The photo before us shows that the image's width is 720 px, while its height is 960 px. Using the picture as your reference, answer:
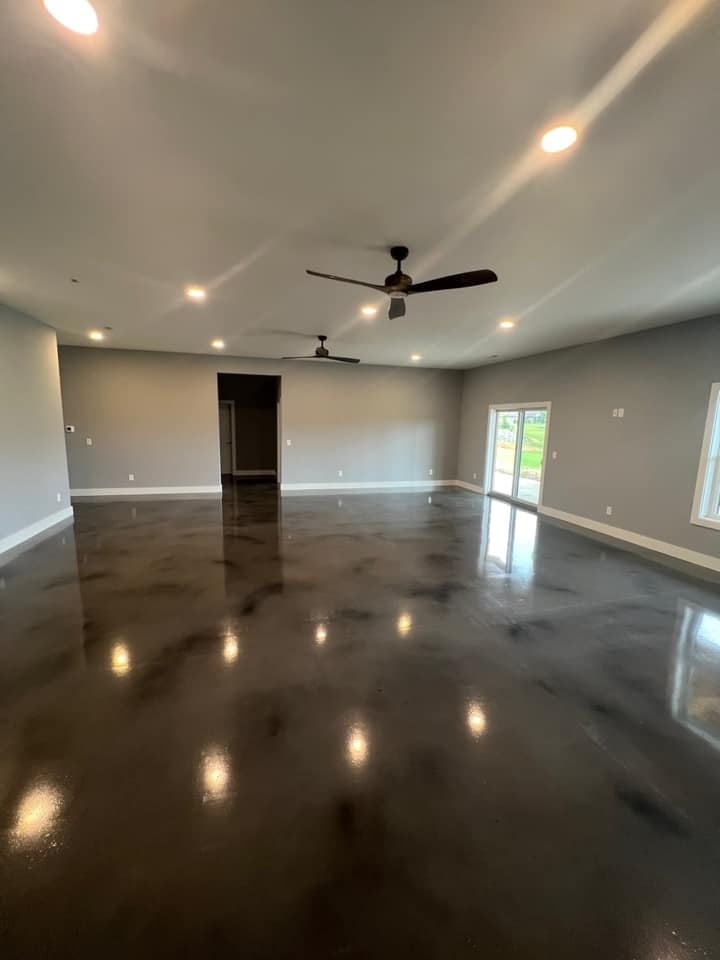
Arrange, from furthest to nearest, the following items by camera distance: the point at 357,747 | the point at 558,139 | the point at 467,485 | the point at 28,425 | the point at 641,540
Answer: the point at 467,485 → the point at 641,540 → the point at 28,425 → the point at 357,747 → the point at 558,139

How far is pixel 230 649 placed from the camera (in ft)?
9.45

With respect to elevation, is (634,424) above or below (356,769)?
above

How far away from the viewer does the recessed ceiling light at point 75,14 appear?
1293 mm

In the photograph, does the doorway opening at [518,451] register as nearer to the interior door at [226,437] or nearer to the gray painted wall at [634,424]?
the gray painted wall at [634,424]

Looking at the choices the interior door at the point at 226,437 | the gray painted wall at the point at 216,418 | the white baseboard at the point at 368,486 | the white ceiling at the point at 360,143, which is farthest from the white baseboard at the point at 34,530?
the interior door at the point at 226,437

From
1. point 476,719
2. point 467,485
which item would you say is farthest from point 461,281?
point 467,485

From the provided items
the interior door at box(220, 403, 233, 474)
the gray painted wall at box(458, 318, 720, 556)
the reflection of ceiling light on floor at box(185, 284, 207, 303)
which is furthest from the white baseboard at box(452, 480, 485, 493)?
the reflection of ceiling light on floor at box(185, 284, 207, 303)

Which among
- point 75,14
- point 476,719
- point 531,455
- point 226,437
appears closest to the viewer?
point 75,14

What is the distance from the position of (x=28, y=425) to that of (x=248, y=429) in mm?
5924

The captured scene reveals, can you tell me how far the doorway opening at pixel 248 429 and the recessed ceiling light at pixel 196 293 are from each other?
6105mm

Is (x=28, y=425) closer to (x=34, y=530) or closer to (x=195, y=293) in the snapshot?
(x=34, y=530)

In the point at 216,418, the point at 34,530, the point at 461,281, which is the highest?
the point at 461,281

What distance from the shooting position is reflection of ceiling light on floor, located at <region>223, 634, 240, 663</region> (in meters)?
2.78

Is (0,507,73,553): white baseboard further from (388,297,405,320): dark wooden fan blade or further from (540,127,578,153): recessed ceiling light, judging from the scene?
(540,127,578,153): recessed ceiling light
